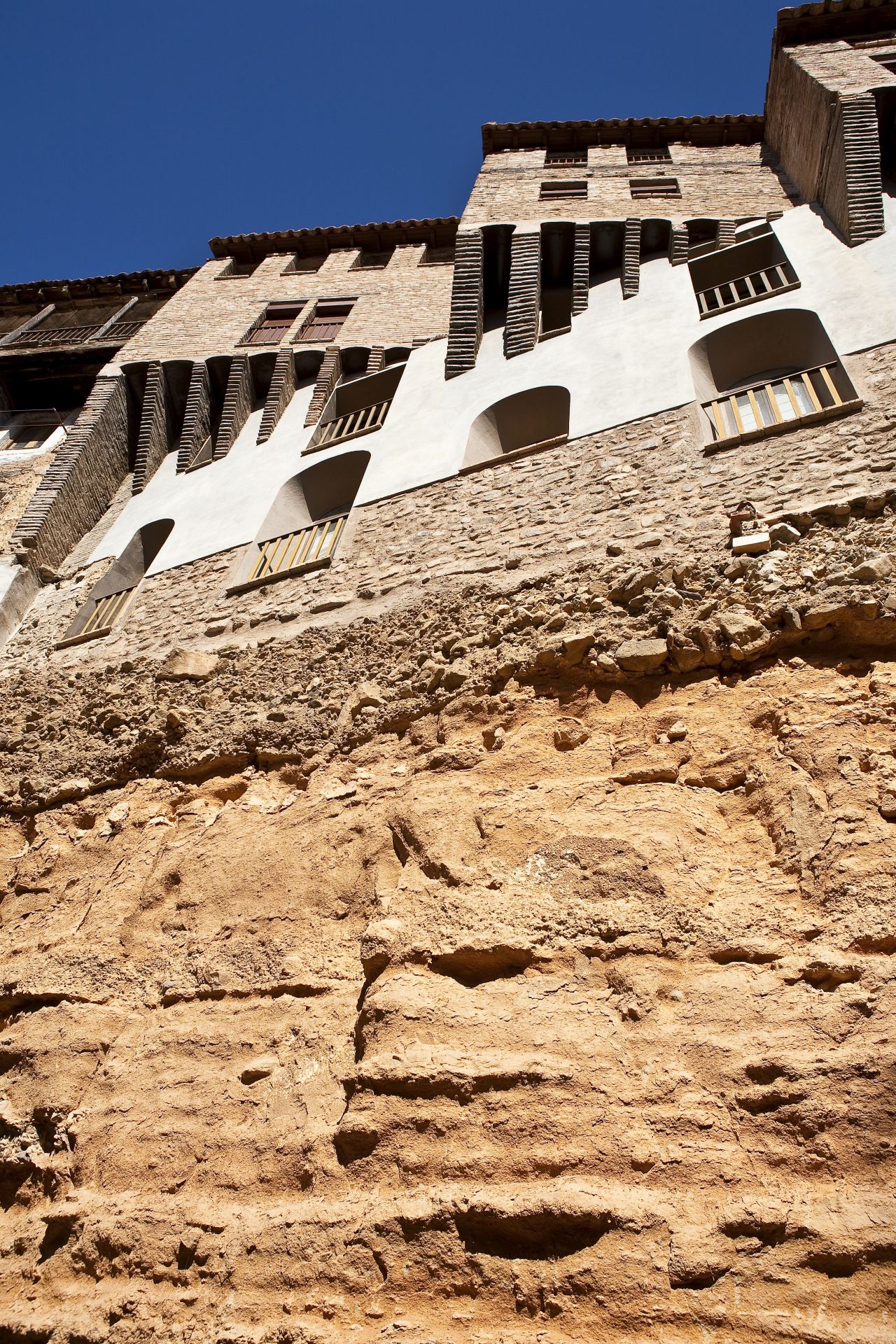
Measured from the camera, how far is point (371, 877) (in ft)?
13.4

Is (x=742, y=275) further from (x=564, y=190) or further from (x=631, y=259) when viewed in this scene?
(x=564, y=190)

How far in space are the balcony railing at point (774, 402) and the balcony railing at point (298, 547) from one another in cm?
325

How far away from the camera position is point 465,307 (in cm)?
1031

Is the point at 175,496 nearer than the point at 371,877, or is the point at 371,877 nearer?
the point at 371,877

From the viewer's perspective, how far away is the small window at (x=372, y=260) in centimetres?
1591

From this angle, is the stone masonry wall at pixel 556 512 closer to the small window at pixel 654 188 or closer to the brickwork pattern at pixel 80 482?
the brickwork pattern at pixel 80 482

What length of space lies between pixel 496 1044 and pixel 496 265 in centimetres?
1050

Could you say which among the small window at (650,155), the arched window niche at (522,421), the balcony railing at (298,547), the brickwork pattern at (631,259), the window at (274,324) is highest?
the small window at (650,155)

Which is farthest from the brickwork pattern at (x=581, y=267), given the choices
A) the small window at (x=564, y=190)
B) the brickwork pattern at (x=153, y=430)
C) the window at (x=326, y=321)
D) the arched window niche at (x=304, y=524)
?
the brickwork pattern at (x=153, y=430)

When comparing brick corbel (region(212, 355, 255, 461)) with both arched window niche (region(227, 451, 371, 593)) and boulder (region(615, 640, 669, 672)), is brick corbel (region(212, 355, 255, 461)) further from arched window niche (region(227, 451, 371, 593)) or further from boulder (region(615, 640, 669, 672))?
boulder (region(615, 640, 669, 672))

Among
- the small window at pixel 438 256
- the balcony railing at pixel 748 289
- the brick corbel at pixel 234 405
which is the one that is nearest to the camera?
the balcony railing at pixel 748 289

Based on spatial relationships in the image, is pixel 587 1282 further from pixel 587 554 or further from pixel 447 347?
pixel 447 347

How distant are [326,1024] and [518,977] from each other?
0.85 metres

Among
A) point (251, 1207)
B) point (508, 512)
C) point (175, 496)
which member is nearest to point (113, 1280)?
point (251, 1207)
